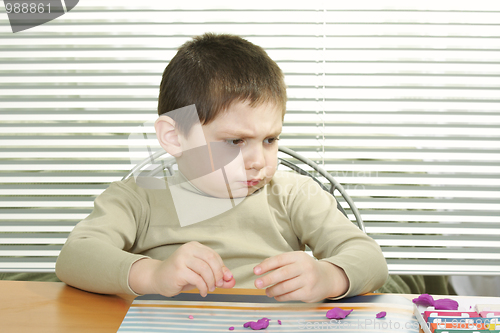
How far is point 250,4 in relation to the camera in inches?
60.0

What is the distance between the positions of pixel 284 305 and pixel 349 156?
1.08m

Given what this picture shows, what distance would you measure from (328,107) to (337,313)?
43.4 inches

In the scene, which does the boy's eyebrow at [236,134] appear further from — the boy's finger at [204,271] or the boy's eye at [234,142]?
the boy's finger at [204,271]

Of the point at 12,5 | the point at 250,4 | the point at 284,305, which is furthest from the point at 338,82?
the point at 12,5

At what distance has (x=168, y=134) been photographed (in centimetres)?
86

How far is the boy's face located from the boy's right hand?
232mm

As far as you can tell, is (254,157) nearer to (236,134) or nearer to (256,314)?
(236,134)

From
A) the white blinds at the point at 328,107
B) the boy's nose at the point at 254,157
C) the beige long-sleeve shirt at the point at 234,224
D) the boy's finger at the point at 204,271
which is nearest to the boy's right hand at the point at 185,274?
the boy's finger at the point at 204,271

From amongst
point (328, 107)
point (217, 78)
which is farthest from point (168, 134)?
point (328, 107)

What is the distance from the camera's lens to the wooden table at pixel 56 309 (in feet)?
1.73

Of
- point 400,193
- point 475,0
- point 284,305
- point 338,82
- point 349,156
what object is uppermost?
point 475,0

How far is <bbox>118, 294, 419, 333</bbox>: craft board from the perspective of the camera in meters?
0.51

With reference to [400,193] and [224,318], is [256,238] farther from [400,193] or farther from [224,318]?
[400,193]

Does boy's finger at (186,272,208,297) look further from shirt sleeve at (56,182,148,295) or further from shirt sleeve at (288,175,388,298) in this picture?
shirt sleeve at (288,175,388,298)
